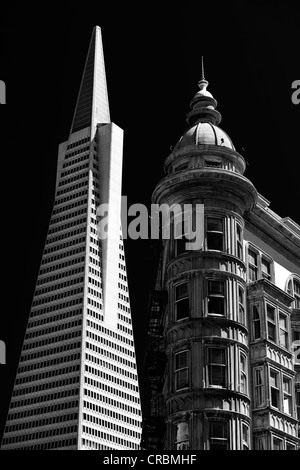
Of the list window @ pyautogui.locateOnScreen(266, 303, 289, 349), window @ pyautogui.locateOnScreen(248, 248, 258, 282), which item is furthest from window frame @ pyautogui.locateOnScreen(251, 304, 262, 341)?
window @ pyautogui.locateOnScreen(248, 248, 258, 282)

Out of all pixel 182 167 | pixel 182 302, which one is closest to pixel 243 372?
pixel 182 302

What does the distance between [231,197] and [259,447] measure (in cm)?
1428

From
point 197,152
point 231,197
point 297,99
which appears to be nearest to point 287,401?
point 231,197

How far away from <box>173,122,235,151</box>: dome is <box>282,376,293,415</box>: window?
1458cm

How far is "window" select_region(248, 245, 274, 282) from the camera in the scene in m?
52.1

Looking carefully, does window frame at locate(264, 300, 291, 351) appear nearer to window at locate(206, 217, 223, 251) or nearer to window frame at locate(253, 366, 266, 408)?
window frame at locate(253, 366, 266, 408)

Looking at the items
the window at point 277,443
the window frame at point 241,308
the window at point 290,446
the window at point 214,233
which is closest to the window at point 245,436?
the window at point 277,443

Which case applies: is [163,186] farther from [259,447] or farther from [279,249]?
[259,447]

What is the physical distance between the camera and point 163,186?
50.1 m

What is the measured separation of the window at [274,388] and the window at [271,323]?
2.16 meters

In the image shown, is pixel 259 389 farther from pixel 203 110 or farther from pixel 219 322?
pixel 203 110

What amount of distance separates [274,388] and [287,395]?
1747mm

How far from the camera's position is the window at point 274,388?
4809 cm

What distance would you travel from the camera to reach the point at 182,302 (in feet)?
154
